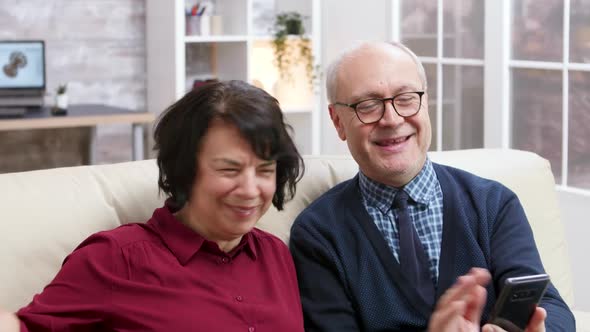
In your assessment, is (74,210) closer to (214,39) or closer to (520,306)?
(520,306)

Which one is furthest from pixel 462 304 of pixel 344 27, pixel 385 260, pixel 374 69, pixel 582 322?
pixel 344 27

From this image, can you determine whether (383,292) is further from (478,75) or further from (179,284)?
(478,75)

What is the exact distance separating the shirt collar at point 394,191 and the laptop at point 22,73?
8.72ft

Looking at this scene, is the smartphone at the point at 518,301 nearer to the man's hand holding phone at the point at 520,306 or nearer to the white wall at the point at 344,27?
the man's hand holding phone at the point at 520,306

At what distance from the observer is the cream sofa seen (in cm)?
174

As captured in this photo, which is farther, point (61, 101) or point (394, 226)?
point (61, 101)

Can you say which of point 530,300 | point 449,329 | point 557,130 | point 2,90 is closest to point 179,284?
point 449,329

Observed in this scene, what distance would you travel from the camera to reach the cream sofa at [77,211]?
1.74 metres

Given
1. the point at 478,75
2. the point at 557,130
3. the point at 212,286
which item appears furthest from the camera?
the point at 478,75

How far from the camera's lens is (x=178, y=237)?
1688 mm

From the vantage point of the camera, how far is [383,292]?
1927mm

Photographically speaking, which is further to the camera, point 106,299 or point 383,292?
point 383,292

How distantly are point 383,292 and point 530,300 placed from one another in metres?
0.38

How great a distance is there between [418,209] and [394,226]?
0.22ft
